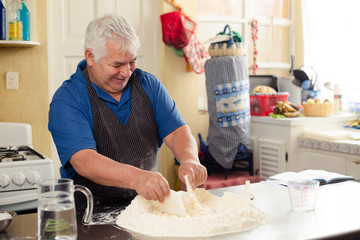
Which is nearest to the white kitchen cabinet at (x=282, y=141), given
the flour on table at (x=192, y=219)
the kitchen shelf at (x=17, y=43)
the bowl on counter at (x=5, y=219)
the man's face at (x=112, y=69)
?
the kitchen shelf at (x=17, y=43)

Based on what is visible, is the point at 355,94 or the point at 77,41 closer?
the point at 77,41

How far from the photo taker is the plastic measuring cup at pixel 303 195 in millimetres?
1577

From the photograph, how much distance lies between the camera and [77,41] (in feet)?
11.4

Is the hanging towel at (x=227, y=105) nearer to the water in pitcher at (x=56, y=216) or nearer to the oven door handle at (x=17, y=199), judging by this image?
the oven door handle at (x=17, y=199)

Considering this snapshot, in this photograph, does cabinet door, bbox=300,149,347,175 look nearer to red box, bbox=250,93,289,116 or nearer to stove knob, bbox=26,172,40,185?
red box, bbox=250,93,289,116

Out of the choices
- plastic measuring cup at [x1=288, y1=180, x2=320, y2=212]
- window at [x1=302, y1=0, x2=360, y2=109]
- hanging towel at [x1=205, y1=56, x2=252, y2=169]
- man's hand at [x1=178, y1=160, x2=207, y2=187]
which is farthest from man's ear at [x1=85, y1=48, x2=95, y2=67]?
window at [x1=302, y1=0, x2=360, y2=109]

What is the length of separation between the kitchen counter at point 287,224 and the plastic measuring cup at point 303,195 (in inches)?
1.1

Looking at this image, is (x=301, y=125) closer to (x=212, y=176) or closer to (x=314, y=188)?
(x=212, y=176)

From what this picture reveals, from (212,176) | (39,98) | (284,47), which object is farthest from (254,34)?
(39,98)

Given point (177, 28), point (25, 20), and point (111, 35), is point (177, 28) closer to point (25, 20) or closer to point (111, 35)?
point (25, 20)

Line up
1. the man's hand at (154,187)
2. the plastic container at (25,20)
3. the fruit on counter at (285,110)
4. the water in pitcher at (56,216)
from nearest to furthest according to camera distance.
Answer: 1. the water in pitcher at (56,216)
2. the man's hand at (154,187)
3. the plastic container at (25,20)
4. the fruit on counter at (285,110)

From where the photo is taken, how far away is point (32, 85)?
3277mm

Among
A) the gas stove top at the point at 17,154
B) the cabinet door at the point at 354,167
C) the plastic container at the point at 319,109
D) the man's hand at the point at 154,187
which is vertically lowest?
the cabinet door at the point at 354,167

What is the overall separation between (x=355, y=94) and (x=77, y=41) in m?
2.37
